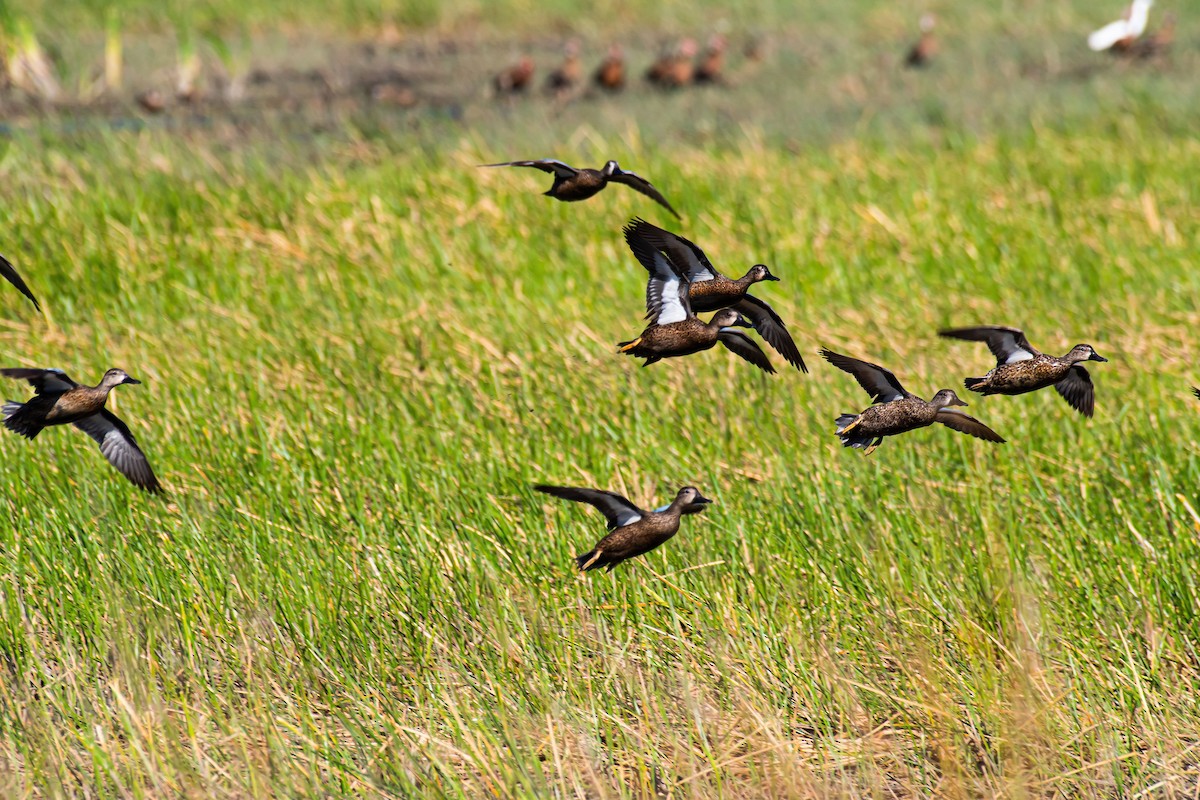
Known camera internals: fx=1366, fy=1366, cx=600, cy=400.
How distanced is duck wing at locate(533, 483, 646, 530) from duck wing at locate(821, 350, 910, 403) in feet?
1.65

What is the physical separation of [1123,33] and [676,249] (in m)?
13.0

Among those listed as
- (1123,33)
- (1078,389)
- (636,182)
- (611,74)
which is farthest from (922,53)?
(636,182)

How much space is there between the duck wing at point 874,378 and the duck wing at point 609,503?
19.8 inches

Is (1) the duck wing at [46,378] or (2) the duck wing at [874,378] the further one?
(1) the duck wing at [46,378]

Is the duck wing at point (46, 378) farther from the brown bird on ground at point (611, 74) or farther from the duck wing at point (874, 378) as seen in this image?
the brown bird on ground at point (611, 74)

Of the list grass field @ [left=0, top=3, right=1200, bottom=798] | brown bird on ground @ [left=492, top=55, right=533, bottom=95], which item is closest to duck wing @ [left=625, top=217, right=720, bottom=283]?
grass field @ [left=0, top=3, right=1200, bottom=798]

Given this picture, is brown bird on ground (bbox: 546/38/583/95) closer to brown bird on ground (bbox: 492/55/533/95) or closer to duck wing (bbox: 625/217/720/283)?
brown bird on ground (bbox: 492/55/533/95)

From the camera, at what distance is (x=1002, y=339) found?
10.1ft

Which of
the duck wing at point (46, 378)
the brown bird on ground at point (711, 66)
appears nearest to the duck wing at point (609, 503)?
the duck wing at point (46, 378)

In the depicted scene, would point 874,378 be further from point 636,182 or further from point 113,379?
point 113,379

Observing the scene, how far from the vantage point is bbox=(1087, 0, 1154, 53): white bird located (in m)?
14.1

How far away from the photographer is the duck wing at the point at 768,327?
2973mm

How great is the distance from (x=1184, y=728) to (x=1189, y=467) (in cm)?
129

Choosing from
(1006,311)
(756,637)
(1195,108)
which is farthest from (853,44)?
(756,637)
